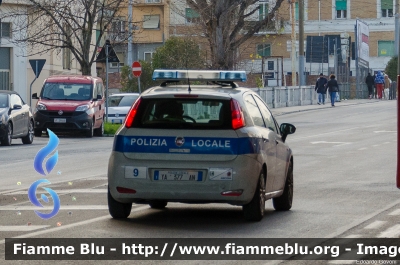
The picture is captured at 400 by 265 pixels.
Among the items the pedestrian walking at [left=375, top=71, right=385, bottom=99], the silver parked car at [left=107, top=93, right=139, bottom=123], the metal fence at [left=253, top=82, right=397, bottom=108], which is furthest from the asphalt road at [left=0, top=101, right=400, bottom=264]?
the pedestrian walking at [left=375, top=71, right=385, bottom=99]

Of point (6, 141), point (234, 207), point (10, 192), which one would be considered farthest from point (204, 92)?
point (6, 141)

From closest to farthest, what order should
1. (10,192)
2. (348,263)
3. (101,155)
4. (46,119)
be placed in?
(348,263)
(10,192)
(101,155)
(46,119)

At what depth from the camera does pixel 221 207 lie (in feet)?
46.5

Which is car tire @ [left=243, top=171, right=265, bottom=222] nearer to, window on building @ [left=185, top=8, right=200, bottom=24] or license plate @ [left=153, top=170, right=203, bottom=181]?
license plate @ [left=153, top=170, right=203, bottom=181]

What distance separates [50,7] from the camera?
44.3 meters

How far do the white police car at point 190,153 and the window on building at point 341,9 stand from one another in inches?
3541

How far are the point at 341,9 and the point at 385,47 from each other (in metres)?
5.10

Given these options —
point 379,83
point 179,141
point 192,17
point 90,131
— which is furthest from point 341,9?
point 179,141

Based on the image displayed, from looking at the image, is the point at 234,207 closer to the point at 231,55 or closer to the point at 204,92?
the point at 204,92

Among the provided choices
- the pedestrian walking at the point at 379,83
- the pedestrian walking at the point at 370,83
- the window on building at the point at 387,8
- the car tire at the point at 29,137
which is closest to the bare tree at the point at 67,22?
the car tire at the point at 29,137

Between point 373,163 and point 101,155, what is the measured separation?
20.6 ft

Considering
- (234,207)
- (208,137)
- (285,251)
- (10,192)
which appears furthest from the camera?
(10,192)

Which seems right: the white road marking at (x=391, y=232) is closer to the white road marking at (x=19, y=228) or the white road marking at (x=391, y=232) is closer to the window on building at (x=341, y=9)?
the white road marking at (x=19, y=228)

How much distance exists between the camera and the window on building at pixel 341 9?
101m
